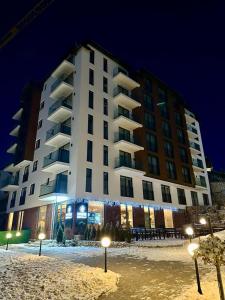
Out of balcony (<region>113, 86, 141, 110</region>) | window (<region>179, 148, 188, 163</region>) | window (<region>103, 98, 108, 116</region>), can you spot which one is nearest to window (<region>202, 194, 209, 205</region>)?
window (<region>179, 148, 188, 163</region>)

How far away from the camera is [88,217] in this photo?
22250mm

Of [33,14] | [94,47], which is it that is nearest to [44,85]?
[94,47]

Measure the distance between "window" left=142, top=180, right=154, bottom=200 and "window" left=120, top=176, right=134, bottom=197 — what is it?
243 centimetres

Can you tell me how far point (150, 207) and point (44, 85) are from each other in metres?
25.7

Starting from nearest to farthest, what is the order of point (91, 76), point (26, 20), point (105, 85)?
1. point (26, 20)
2. point (91, 76)
3. point (105, 85)

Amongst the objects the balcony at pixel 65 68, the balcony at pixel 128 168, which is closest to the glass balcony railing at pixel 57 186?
the balcony at pixel 128 168

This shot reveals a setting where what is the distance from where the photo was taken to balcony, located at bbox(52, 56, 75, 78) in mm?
29316

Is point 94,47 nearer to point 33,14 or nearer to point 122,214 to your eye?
point 33,14

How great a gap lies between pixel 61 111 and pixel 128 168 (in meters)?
10.9

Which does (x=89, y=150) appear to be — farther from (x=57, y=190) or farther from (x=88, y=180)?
(x=57, y=190)

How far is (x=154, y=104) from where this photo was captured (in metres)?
35.2

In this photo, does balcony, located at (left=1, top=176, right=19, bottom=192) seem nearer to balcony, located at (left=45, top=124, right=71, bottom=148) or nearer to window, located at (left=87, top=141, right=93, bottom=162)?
balcony, located at (left=45, top=124, right=71, bottom=148)

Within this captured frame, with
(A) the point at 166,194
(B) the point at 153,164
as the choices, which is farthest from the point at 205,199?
(B) the point at 153,164

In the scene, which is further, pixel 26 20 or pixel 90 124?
pixel 90 124
